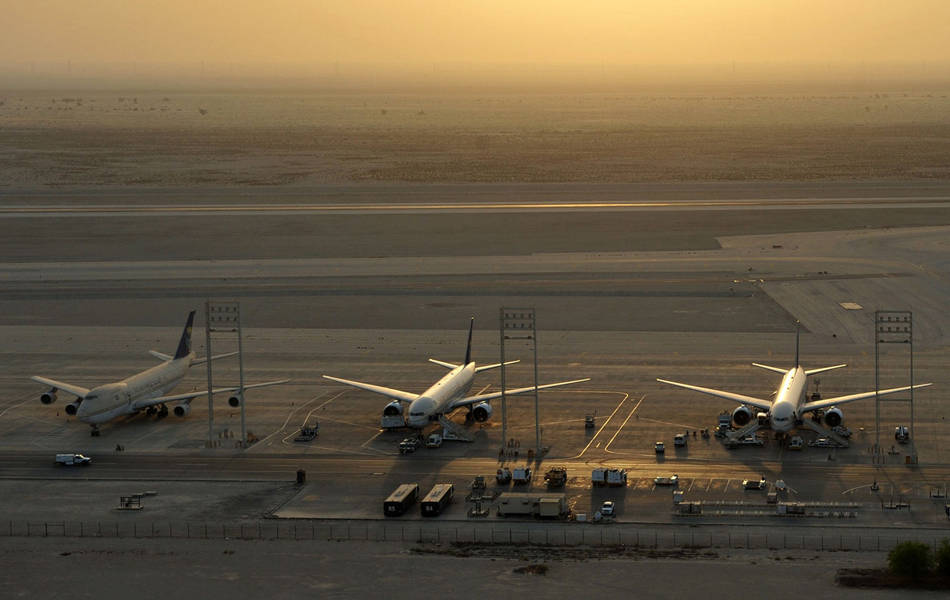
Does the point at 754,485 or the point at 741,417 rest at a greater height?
the point at 741,417

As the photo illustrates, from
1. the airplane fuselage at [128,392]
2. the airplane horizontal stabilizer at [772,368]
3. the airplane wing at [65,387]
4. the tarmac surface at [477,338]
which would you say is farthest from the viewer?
the airplane horizontal stabilizer at [772,368]

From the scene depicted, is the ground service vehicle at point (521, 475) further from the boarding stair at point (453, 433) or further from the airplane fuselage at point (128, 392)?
the airplane fuselage at point (128, 392)

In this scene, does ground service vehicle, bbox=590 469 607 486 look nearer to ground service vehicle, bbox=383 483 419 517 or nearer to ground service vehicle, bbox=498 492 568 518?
ground service vehicle, bbox=498 492 568 518

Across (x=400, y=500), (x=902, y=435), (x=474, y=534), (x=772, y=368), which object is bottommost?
(x=474, y=534)

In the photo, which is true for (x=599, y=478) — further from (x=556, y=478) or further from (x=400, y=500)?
(x=400, y=500)

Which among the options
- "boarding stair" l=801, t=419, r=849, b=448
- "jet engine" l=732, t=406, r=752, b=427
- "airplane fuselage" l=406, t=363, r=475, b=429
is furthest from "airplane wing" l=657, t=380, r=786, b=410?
"airplane fuselage" l=406, t=363, r=475, b=429

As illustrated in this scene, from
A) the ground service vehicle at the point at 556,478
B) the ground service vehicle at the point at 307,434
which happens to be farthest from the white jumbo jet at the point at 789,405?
the ground service vehicle at the point at 307,434

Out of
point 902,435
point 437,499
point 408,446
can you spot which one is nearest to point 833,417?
point 902,435
